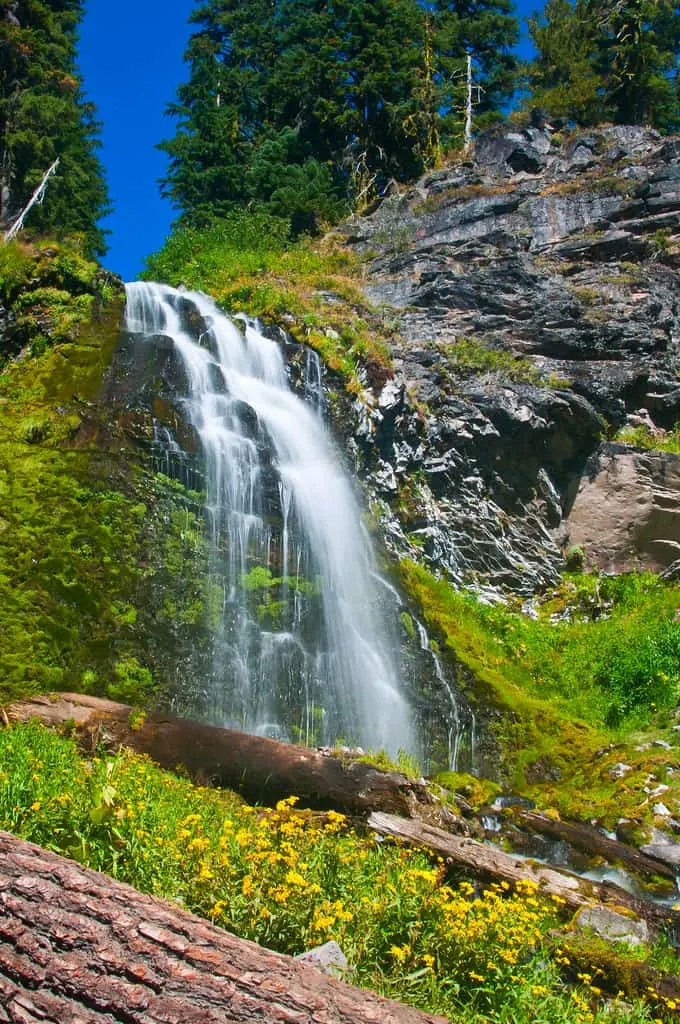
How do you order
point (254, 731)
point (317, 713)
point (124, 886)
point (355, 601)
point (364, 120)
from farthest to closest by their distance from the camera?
point (364, 120)
point (355, 601)
point (317, 713)
point (254, 731)
point (124, 886)

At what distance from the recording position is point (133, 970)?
225cm

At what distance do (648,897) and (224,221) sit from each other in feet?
72.9

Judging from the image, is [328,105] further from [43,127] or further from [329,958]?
[329,958]

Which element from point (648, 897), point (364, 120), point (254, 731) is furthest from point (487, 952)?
point (364, 120)

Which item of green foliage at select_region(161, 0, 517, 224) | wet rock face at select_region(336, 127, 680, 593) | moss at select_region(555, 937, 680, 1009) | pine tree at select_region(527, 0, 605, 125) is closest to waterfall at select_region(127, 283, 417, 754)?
wet rock face at select_region(336, 127, 680, 593)

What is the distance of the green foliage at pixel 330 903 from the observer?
3.85 m

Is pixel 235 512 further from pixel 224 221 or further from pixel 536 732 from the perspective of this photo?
pixel 224 221

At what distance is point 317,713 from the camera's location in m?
10.0

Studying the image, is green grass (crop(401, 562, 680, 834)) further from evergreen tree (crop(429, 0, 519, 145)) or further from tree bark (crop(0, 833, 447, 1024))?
evergreen tree (crop(429, 0, 519, 145))

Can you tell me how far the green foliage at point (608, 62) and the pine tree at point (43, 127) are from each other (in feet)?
52.7

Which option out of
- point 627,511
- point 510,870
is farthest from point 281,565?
point 627,511

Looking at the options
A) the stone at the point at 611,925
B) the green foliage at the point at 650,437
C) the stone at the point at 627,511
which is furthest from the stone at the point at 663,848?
the green foliage at the point at 650,437

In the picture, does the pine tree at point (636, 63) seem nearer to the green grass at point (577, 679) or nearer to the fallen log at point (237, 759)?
the green grass at point (577, 679)

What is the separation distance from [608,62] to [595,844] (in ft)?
99.3
